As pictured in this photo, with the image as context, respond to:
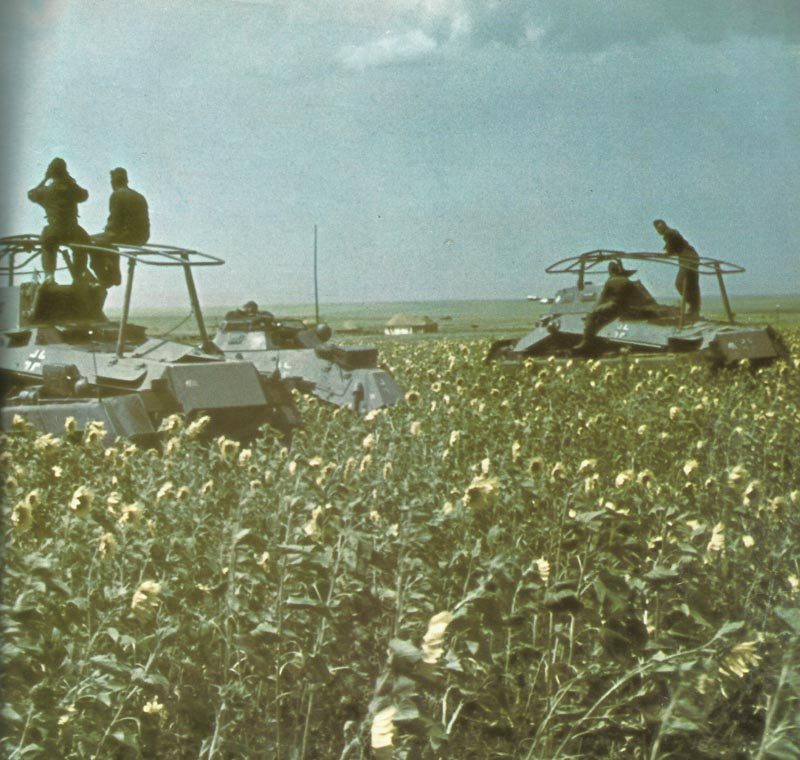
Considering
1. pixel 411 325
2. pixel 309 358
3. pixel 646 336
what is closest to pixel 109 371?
pixel 309 358

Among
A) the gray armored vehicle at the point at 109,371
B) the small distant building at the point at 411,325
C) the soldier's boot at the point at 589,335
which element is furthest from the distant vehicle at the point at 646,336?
the small distant building at the point at 411,325

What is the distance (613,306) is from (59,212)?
10917mm

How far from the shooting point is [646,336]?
1541cm

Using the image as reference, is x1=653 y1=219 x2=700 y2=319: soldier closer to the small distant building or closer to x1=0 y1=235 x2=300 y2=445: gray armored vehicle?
x1=0 y1=235 x2=300 y2=445: gray armored vehicle

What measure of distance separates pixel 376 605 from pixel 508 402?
16.4ft

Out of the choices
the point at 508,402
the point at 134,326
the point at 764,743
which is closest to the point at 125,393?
the point at 134,326

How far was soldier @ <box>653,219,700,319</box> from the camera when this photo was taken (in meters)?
9.62

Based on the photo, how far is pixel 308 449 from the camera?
23.0 ft

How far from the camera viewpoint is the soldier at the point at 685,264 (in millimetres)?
9620

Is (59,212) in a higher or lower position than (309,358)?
higher

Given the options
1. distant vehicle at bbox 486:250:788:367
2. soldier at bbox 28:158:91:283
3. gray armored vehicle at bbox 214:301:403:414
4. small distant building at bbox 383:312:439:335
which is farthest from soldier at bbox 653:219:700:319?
small distant building at bbox 383:312:439:335

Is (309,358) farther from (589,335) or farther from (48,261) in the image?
(589,335)

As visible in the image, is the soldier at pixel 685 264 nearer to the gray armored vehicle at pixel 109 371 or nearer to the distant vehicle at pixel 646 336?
the distant vehicle at pixel 646 336

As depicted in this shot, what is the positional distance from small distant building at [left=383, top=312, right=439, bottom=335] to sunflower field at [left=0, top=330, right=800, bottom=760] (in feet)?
132
